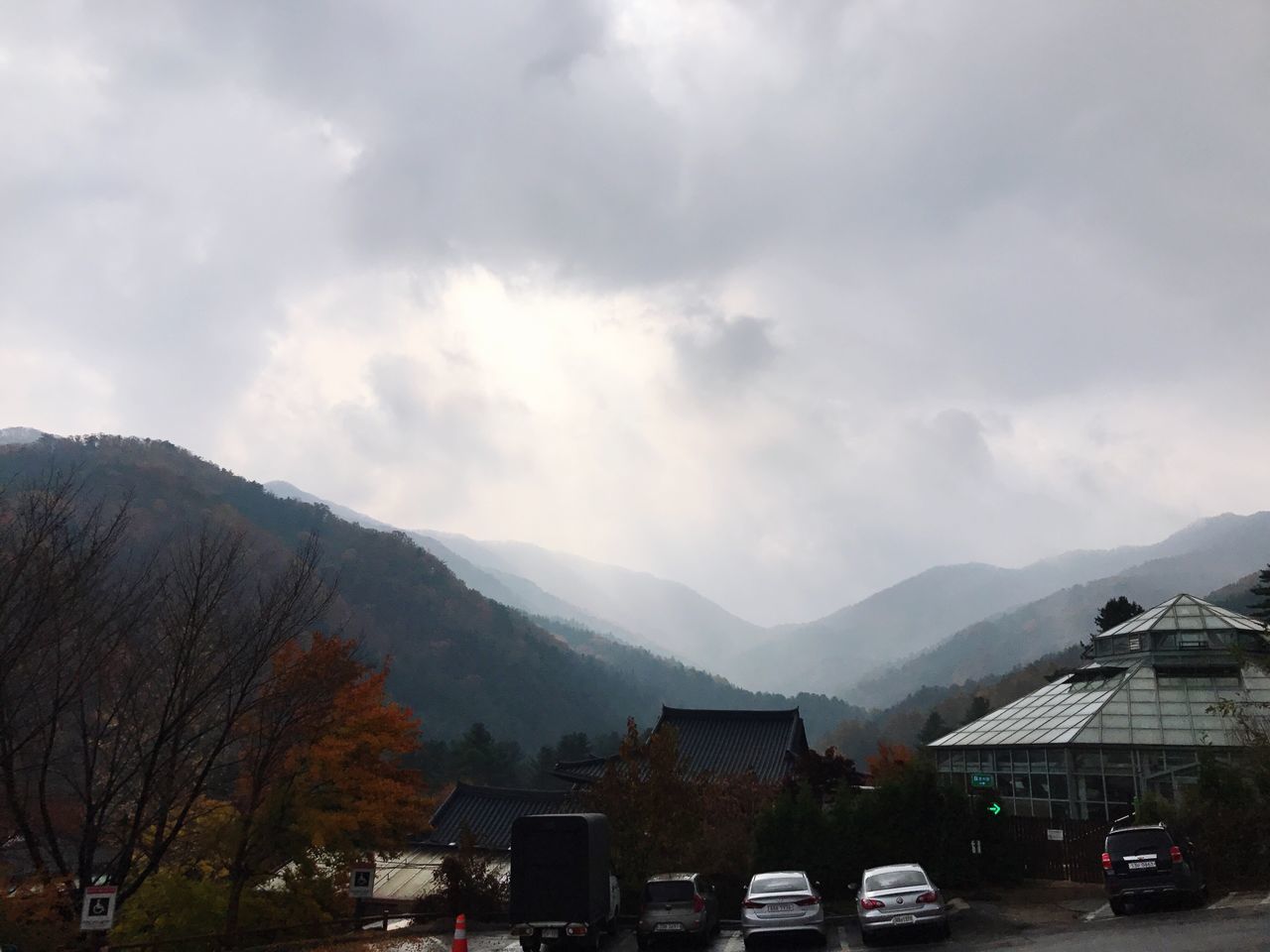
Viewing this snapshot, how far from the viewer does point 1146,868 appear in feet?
64.3

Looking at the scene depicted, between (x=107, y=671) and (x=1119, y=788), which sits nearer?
(x=107, y=671)

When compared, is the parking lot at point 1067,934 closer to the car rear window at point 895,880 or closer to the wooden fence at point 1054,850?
the car rear window at point 895,880

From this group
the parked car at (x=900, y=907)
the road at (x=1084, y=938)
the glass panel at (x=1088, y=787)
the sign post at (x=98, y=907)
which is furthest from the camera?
the glass panel at (x=1088, y=787)

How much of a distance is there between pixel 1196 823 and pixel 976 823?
5.77 m

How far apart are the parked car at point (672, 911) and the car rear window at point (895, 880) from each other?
150 inches

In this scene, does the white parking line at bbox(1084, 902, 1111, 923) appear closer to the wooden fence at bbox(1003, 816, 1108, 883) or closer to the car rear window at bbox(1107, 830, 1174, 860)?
the car rear window at bbox(1107, 830, 1174, 860)

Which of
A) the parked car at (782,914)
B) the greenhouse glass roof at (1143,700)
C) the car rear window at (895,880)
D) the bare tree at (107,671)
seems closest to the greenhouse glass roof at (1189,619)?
the greenhouse glass roof at (1143,700)

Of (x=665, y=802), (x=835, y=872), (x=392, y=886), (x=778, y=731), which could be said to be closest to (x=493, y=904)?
(x=665, y=802)

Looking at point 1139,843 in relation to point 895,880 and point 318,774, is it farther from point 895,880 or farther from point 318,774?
point 318,774

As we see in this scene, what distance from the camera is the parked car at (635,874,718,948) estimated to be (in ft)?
65.6

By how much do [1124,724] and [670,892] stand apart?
24.2 metres

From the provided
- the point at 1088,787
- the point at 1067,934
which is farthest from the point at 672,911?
the point at 1088,787

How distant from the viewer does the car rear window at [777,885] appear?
19500 mm

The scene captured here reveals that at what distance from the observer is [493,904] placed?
2791 cm
